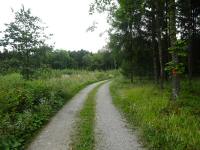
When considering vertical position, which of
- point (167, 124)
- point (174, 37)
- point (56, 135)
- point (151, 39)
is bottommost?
point (56, 135)

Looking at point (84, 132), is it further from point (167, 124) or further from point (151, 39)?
point (151, 39)

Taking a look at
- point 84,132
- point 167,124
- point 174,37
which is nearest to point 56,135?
point 84,132

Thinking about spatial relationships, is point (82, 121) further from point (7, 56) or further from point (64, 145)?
point (7, 56)

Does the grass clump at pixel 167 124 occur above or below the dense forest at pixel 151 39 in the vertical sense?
below

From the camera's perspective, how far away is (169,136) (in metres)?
8.77

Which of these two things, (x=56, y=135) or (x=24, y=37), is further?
(x=24, y=37)

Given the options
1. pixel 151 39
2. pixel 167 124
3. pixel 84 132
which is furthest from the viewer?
pixel 151 39

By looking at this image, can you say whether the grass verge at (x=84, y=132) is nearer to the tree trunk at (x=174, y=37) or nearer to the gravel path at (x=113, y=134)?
the gravel path at (x=113, y=134)

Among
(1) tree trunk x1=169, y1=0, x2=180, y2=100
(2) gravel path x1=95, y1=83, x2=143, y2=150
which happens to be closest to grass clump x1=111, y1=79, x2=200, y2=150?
(2) gravel path x1=95, y1=83, x2=143, y2=150

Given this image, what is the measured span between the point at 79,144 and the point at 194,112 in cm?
611

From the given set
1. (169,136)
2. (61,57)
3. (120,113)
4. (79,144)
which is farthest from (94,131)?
(61,57)

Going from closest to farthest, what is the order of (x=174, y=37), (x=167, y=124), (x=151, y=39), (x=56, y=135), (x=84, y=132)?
(x=167, y=124) → (x=56, y=135) → (x=84, y=132) → (x=174, y=37) → (x=151, y=39)

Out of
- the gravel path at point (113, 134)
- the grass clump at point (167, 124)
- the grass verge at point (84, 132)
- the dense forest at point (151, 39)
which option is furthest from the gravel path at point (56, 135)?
the dense forest at point (151, 39)

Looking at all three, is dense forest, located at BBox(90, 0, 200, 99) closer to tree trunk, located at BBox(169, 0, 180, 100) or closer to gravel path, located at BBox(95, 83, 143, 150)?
tree trunk, located at BBox(169, 0, 180, 100)
